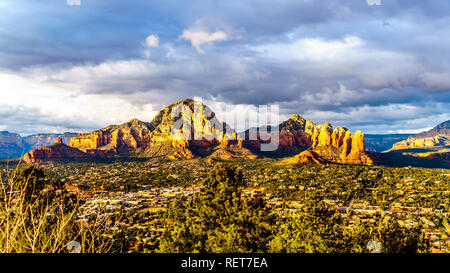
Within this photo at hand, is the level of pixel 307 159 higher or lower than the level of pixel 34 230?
lower

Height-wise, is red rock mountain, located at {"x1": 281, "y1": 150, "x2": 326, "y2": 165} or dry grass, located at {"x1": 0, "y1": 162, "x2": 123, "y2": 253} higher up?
dry grass, located at {"x1": 0, "y1": 162, "x2": 123, "y2": 253}

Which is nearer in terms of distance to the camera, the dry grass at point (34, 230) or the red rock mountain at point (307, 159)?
the dry grass at point (34, 230)

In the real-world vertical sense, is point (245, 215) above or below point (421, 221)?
above

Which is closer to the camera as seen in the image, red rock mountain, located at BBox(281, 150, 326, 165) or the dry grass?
the dry grass

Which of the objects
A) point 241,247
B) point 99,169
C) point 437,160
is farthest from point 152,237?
point 437,160

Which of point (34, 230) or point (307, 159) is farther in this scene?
point (307, 159)

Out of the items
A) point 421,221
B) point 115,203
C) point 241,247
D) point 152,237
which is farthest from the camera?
point 115,203

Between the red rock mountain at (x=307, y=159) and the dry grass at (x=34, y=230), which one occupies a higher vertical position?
the dry grass at (x=34, y=230)

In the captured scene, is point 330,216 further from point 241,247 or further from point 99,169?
point 99,169

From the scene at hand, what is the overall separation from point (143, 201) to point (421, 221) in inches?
2874
